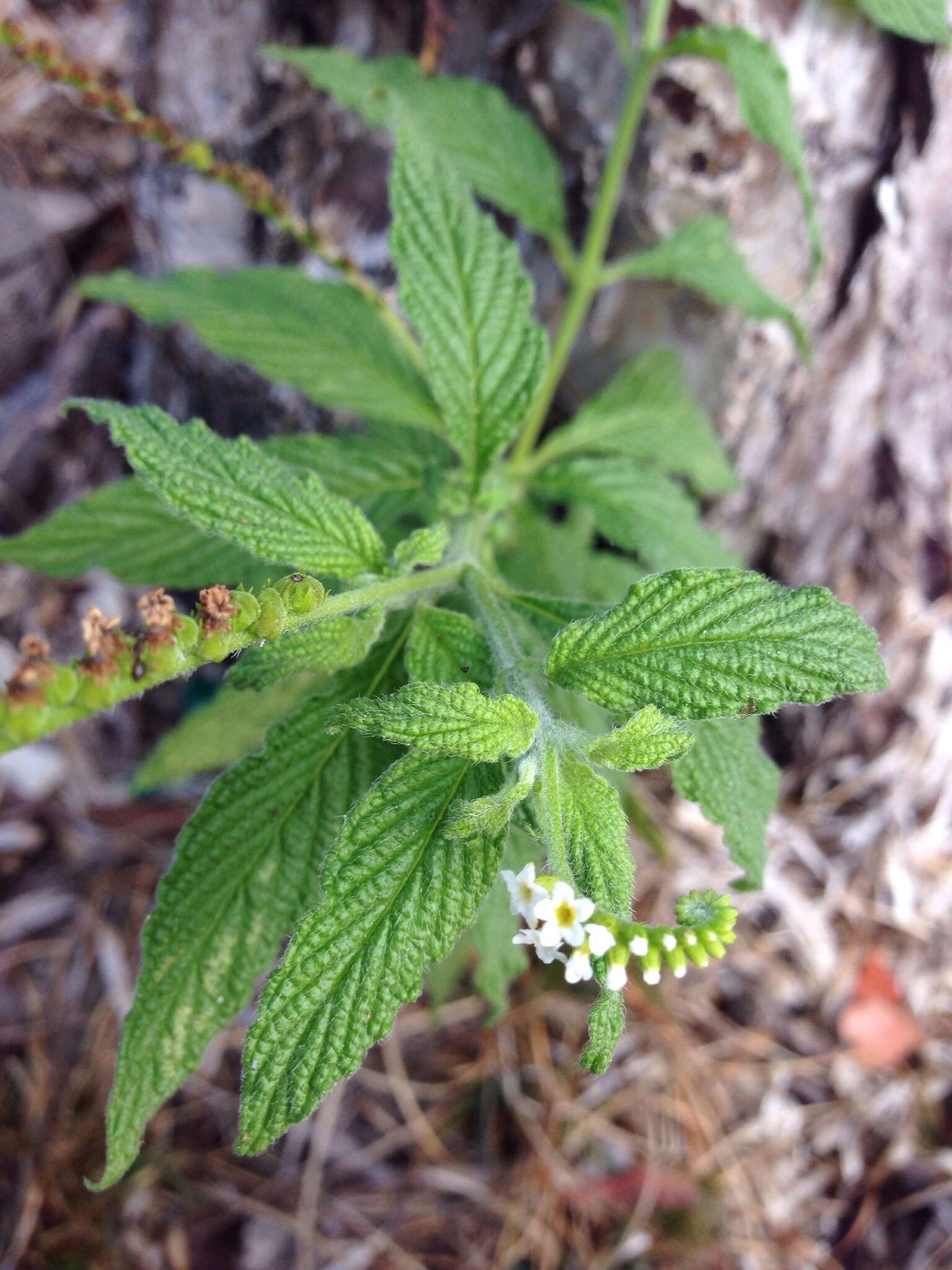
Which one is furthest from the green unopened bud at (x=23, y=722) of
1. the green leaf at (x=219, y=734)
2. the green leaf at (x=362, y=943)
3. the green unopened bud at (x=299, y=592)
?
the green leaf at (x=219, y=734)

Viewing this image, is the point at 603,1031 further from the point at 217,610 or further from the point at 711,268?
the point at 711,268

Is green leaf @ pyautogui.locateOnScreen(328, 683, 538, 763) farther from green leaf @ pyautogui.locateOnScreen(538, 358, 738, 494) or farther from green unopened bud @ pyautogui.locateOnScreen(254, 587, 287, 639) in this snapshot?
green leaf @ pyautogui.locateOnScreen(538, 358, 738, 494)

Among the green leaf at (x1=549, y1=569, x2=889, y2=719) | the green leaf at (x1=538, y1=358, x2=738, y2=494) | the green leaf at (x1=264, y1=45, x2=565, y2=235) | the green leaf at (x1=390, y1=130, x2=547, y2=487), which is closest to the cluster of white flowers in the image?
the green leaf at (x1=549, y1=569, x2=889, y2=719)

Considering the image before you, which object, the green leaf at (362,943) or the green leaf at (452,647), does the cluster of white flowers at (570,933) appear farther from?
the green leaf at (452,647)

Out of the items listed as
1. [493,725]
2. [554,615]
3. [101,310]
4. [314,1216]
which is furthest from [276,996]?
[101,310]

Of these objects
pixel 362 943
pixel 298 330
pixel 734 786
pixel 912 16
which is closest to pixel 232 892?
pixel 362 943

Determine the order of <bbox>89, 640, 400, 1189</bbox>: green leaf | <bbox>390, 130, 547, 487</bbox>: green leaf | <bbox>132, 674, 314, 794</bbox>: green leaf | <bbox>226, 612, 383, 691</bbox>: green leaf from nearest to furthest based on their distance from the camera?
<bbox>226, 612, 383, 691</bbox>: green leaf, <bbox>89, 640, 400, 1189</bbox>: green leaf, <bbox>390, 130, 547, 487</bbox>: green leaf, <bbox>132, 674, 314, 794</bbox>: green leaf

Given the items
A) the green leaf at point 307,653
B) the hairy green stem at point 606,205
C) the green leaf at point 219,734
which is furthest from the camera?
the green leaf at point 219,734
